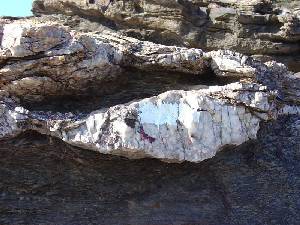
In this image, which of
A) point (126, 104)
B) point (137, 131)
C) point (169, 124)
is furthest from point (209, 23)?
point (137, 131)

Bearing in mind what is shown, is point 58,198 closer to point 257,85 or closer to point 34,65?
point 34,65

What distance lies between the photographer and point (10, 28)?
10734mm

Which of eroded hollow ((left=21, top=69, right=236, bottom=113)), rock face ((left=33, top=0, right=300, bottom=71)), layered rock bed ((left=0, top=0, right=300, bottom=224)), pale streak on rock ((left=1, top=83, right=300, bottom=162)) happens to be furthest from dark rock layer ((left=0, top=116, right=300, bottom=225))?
rock face ((left=33, top=0, right=300, bottom=71))

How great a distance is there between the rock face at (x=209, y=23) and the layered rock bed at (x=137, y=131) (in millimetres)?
6864

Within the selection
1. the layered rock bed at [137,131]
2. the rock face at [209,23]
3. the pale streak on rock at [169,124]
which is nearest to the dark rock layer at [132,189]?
the layered rock bed at [137,131]

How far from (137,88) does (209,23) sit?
8900mm

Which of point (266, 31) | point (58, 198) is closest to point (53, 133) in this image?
point (58, 198)

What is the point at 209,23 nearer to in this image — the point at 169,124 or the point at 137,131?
the point at 169,124

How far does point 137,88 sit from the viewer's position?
39.4 ft

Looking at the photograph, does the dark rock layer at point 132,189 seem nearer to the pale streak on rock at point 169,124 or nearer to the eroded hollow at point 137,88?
the pale streak on rock at point 169,124

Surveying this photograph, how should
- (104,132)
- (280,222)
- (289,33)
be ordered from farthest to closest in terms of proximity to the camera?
(289,33) → (280,222) → (104,132)

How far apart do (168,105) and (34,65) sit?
121 inches

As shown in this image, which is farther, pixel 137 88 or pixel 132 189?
pixel 137 88

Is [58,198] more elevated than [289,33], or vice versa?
[289,33]
